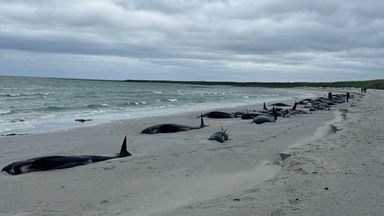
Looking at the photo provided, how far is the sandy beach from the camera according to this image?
21.2 ft

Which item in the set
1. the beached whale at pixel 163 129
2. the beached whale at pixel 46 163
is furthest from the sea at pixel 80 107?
the beached whale at pixel 46 163

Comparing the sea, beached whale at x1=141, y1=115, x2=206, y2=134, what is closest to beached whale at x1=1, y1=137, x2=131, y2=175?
beached whale at x1=141, y1=115, x2=206, y2=134

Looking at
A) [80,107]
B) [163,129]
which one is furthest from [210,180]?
[80,107]

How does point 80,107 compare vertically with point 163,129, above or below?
below

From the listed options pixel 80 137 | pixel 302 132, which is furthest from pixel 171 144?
pixel 302 132

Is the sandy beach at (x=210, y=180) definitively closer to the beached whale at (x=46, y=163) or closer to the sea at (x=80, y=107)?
the beached whale at (x=46, y=163)

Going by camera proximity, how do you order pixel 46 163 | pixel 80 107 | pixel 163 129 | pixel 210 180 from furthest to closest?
1. pixel 80 107
2. pixel 163 129
3. pixel 46 163
4. pixel 210 180

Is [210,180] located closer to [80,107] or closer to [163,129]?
[163,129]

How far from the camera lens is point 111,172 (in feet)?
30.7

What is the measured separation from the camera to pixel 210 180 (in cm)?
854

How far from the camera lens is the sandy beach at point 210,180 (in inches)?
254

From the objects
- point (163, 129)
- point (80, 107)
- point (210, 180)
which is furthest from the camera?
point (80, 107)

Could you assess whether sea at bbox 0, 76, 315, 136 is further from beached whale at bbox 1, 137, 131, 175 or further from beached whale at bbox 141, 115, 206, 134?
beached whale at bbox 1, 137, 131, 175

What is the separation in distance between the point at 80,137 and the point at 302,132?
320 inches
